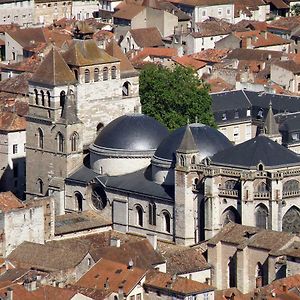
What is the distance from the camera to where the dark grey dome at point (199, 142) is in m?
156

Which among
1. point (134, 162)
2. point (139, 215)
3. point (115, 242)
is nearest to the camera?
point (115, 242)

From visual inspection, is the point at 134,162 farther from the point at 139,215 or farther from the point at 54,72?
the point at 54,72

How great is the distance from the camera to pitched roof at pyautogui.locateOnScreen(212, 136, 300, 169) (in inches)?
5994

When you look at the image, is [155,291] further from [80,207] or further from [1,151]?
[1,151]

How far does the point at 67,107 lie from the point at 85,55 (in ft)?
15.3

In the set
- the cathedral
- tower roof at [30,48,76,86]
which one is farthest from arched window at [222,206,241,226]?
tower roof at [30,48,76,86]

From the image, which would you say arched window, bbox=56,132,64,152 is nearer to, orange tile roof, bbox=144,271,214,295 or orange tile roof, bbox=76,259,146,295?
orange tile roof, bbox=76,259,146,295

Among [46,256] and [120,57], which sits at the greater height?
[120,57]

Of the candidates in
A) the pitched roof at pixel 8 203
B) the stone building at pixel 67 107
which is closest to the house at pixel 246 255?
the pitched roof at pixel 8 203

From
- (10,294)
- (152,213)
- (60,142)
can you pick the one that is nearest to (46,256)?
(152,213)

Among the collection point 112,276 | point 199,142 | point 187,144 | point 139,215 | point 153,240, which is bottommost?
point 139,215

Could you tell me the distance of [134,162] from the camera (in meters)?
161

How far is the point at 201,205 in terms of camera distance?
154m

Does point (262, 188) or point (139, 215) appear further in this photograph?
point (139, 215)
